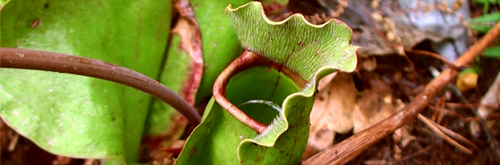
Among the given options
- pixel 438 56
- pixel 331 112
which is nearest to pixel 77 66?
pixel 331 112

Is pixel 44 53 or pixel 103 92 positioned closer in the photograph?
pixel 44 53

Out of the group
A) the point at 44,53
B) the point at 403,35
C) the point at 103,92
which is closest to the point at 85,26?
the point at 103,92

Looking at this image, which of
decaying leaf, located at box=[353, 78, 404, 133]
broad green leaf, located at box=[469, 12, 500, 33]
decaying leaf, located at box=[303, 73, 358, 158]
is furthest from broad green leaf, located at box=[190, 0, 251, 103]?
broad green leaf, located at box=[469, 12, 500, 33]

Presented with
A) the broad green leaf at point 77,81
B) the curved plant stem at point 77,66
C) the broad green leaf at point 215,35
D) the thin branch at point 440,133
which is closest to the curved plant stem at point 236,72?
the curved plant stem at point 77,66

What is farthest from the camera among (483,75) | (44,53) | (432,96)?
(483,75)

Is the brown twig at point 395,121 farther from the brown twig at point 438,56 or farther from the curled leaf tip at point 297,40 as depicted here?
the curled leaf tip at point 297,40

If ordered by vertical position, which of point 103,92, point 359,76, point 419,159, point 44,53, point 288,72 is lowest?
point 419,159

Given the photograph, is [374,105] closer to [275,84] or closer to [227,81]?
[275,84]

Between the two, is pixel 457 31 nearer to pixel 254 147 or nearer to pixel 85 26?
pixel 254 147
